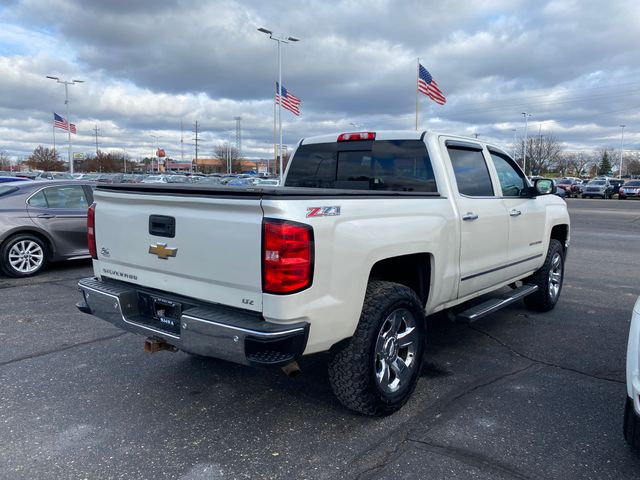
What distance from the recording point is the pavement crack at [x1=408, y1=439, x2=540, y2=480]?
2885 mm

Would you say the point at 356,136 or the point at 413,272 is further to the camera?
the point at 356,136

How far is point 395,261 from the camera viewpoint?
381cm

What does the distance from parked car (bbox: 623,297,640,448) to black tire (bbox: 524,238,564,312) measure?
125 inches

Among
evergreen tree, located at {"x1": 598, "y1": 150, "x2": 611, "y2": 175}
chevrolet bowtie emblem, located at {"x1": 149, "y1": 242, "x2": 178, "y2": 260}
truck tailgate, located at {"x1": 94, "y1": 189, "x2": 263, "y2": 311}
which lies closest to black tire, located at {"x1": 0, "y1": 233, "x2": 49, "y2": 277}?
truck tailgate, located at {"x1": 94, "y1": 189, "x2": 263, "y2": 311}

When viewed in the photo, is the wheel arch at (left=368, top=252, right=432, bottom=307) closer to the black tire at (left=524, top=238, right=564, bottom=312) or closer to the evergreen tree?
the black tire at (left=524, top=238, right=564, bottom=312)

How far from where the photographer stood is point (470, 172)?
4766mm

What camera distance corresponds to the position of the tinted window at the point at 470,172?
4555 millimetres

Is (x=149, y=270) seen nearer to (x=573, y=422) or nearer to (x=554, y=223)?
(x=573, y=422)

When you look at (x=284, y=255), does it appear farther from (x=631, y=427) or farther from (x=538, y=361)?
(x=538, y=361)

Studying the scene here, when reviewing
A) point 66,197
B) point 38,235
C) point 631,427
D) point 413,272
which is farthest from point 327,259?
point 66,197

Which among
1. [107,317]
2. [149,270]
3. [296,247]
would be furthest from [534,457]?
[107,317]

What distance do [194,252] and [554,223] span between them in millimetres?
4674

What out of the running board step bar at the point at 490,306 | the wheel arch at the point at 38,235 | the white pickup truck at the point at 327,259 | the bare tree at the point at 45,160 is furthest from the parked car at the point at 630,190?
the bare tree at the point at 45,160

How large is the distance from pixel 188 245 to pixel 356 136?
2.21 m
